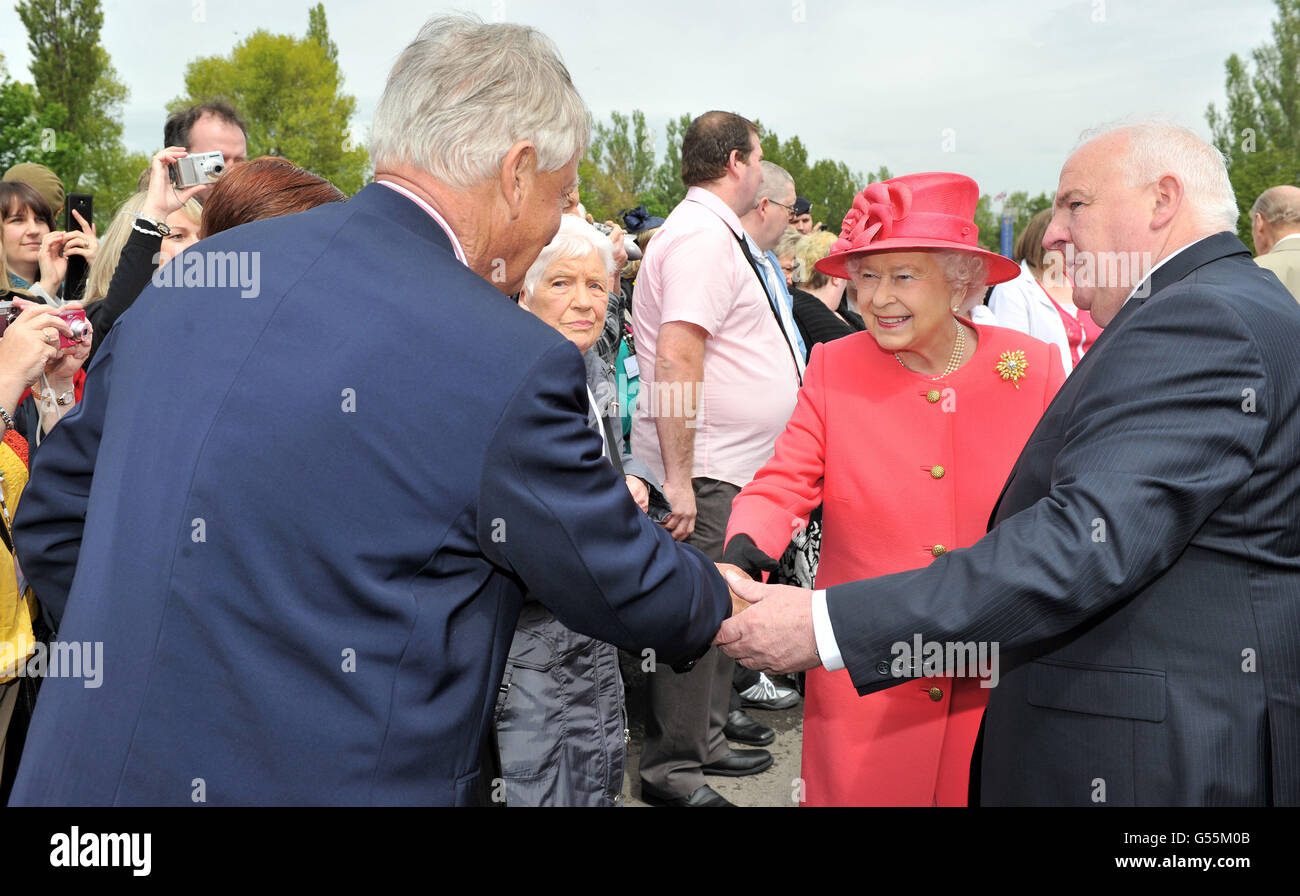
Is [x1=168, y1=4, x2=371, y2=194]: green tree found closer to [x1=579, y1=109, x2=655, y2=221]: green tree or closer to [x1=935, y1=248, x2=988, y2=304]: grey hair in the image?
[x1=579, y1=109, x2=655, y2=221]: green tree

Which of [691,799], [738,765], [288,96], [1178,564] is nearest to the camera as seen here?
[1178,564]

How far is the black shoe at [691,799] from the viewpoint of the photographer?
182 inches

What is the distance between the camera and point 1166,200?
2281 mm

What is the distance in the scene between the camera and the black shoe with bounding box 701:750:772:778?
509 cm

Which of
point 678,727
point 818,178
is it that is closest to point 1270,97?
point 818,178

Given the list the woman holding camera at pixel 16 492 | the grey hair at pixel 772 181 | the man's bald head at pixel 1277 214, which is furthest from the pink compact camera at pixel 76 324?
the man's bald head at pixel 1277 214

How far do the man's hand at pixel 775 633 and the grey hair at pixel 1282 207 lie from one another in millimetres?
5409

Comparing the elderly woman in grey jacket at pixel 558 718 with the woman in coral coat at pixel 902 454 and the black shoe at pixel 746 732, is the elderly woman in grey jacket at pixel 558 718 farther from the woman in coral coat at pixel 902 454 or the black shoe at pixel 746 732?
the black shoe at pixel 746 732

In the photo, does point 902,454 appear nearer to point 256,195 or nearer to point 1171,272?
point 1171,272

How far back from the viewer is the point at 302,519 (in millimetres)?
1552

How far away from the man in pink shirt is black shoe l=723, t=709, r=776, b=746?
0.34 metres

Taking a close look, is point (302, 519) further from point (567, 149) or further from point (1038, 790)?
point (1038, 790)

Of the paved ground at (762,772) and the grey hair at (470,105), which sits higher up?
the grey hair at (470,105)

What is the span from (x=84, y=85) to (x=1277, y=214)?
193 ft
